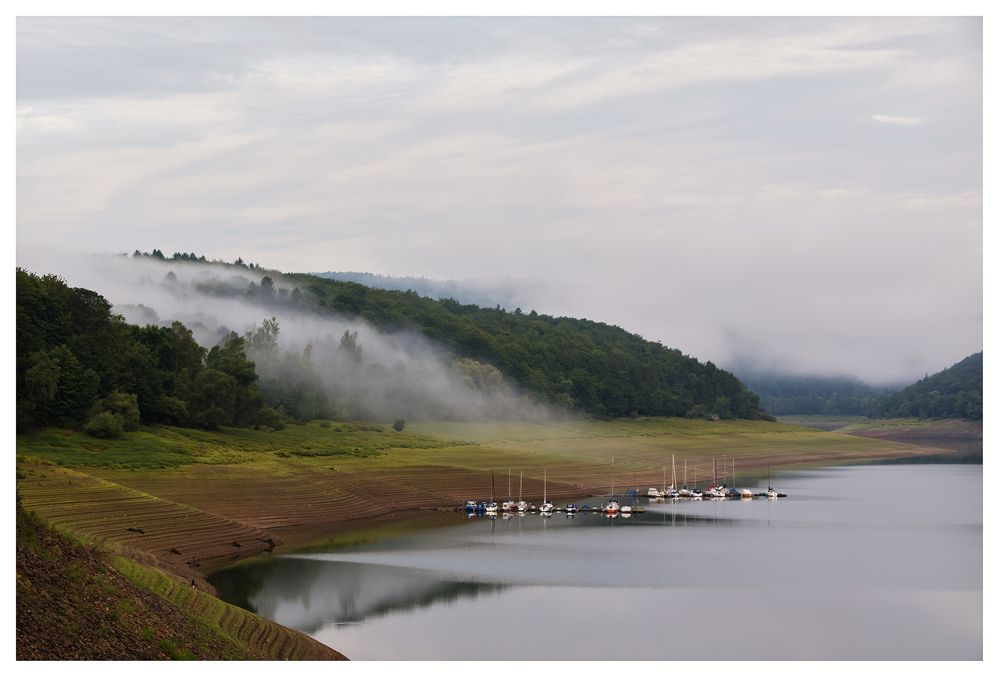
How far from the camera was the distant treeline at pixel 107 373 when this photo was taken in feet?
303

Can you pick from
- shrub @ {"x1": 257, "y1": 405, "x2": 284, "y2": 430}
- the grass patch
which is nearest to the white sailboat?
the grass patch

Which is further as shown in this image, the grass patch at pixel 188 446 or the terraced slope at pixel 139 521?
the grass patch at pixel 188 446

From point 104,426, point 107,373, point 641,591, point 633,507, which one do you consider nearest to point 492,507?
point 633,507

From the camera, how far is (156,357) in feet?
361

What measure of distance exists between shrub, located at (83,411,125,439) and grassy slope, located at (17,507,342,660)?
4746 centimetres

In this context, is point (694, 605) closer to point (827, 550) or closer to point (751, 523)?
point (827, 550)

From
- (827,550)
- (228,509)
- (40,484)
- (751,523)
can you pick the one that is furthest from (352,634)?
(751,523)

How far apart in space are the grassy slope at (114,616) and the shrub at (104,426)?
4746cm

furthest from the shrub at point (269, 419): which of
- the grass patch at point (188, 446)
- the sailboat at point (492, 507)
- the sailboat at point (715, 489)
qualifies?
the sailboat at point (715, 489)

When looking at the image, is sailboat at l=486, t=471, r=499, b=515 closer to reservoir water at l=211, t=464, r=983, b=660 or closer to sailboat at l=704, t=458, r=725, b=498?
reservoir water at l=211, t=464, r=983, b=660

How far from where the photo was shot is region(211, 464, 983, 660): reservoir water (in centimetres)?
4806

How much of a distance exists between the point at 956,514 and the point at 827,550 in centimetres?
2944

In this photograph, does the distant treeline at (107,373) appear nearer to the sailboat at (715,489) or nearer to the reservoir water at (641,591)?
the reservoir water at (641,591)

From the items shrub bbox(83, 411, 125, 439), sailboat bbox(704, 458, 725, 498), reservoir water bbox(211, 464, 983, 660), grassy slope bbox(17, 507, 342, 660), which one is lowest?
reservoir water bbox(211, 464, 983, 660)
